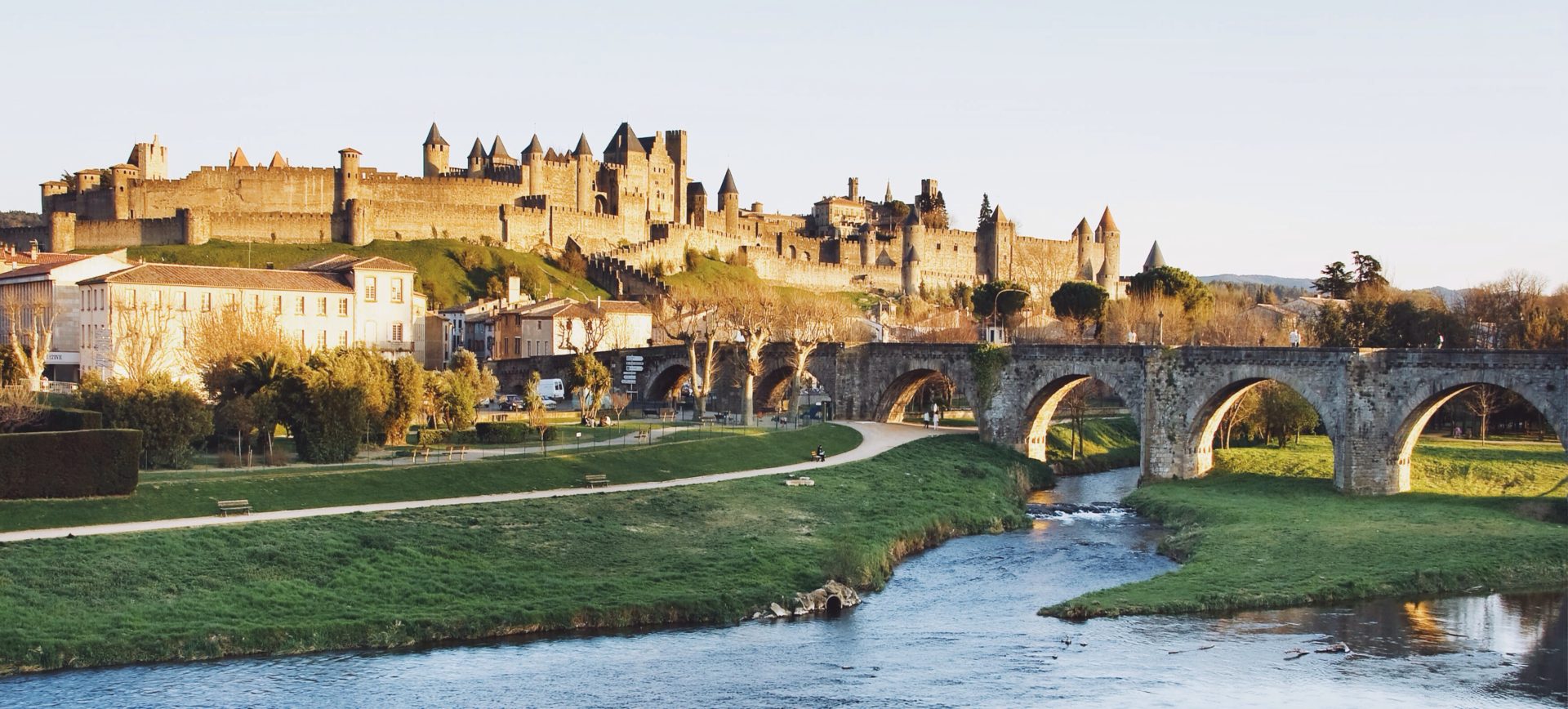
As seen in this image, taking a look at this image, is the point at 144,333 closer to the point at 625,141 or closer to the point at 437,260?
the point at 437,260

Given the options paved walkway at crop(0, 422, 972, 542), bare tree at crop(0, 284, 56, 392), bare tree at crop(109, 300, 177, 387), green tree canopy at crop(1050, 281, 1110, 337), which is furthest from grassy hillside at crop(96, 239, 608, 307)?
paved walkway at crop(0, 422, 972, 542)

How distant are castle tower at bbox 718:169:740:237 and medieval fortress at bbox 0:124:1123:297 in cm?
16

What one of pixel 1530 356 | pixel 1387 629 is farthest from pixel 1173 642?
pixel 1530 356

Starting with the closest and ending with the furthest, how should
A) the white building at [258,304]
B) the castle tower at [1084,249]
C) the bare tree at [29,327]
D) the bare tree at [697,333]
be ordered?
1. the bare tree at [29,327]
2. the white building at [258,304]
3. the bare tree at [697,333]
4. the castle tower at [1084,249]

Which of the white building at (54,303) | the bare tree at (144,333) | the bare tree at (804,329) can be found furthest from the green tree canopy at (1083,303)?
the white building at (54,303)

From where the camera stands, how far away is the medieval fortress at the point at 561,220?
115 meters

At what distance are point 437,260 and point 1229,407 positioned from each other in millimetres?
73497

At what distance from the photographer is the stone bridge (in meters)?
45.8

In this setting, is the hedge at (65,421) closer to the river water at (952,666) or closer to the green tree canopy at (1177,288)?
the river water at (952,666)

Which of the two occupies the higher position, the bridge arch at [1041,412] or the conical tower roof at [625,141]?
the conical tower roof at [625,141]

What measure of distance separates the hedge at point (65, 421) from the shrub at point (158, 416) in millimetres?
528

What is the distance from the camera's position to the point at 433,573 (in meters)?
32.6

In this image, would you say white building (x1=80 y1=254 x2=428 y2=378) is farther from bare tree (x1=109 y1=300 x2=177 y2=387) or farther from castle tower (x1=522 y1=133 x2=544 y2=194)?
castle tower (x1=522 y1=133 x2=544 y2=194)

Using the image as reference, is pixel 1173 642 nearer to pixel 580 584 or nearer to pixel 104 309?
pixel 580 584
